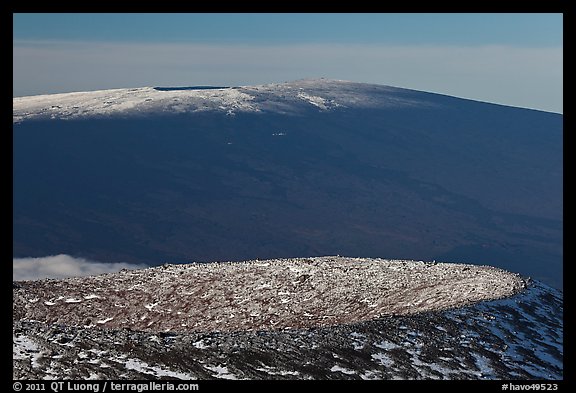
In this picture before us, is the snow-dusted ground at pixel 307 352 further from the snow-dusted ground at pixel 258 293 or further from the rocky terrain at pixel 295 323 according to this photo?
the snow-dusted ground at pixel 258 293

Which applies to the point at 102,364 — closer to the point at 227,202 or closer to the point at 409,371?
the point at 409,371

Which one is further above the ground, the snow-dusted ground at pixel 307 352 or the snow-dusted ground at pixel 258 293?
the snow-dusted ground at pixel 307 352

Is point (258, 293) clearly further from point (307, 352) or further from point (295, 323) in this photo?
point (307, 352)

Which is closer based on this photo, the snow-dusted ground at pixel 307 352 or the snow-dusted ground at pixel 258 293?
the snow-dusted ground at pixel 307 352

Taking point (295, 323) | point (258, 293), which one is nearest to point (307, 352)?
point (295, 323)

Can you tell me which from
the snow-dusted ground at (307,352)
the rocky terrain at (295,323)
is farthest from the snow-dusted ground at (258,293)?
the snow-dusted ground at (307,352)

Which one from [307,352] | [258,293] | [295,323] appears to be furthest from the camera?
[258,293]
